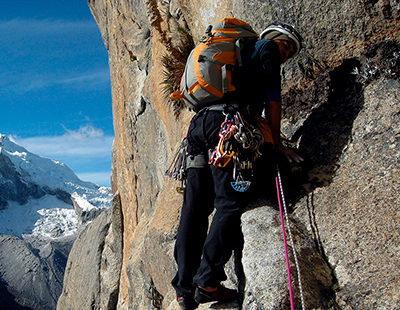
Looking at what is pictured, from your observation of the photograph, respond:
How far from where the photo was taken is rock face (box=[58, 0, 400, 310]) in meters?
3.37

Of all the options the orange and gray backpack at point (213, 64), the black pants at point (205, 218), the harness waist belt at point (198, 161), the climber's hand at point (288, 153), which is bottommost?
the black pants at point (205, 218)

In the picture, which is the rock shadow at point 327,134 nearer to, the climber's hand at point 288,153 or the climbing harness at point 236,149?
the climber's hand at point 288,153

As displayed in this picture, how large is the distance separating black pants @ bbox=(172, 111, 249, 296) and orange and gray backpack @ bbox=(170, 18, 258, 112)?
0.22m

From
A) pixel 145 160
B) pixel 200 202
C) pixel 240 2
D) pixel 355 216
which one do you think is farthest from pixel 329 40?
pixel 145 160

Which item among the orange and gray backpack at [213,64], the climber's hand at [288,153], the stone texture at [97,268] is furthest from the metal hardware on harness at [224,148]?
the stone texture at [97,268]

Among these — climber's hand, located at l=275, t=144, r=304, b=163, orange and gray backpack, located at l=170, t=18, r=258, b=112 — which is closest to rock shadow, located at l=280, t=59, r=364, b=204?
climber's hand, located at l=275, t=144, r=304, b=163

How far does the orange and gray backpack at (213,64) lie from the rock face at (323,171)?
128cm

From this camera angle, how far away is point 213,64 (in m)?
3.95

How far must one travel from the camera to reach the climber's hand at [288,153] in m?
4.41

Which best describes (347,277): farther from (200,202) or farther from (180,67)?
(180,67)

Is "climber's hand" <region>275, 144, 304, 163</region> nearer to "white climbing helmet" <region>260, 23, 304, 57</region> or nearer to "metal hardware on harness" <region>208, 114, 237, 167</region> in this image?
"metal hardware on harness" <region>208, 114, 237, 167</region>

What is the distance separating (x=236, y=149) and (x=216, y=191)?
0.48 metres

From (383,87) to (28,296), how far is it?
123 metres

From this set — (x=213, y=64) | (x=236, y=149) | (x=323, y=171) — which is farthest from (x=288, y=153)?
(x=213, y=64)
